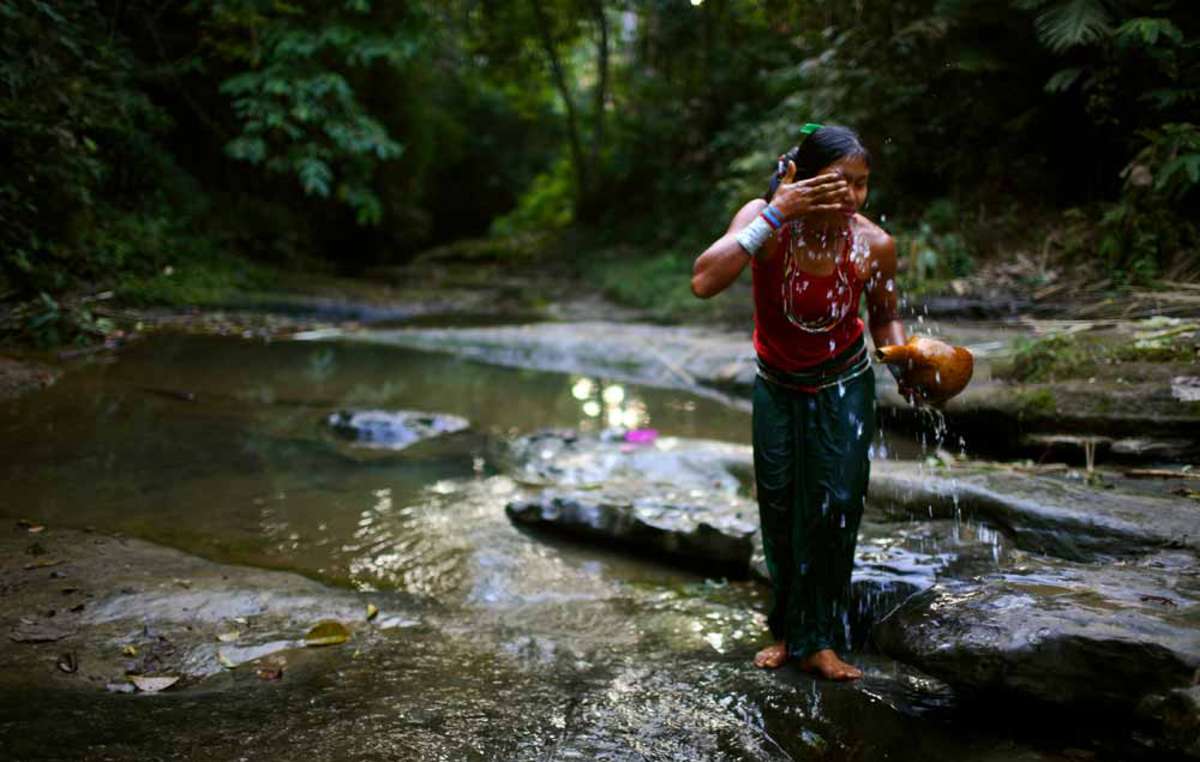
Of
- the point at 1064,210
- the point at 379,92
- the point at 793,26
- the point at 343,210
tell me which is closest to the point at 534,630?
the point at 1064,210

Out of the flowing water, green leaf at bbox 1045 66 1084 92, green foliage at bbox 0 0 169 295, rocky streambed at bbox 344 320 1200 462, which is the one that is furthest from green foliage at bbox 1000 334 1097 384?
green foliage at bbox 0 0 169 295

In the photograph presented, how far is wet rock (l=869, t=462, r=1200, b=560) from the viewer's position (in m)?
2.93

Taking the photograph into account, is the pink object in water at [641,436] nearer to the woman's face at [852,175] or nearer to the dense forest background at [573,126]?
the woman's face at [852,175]

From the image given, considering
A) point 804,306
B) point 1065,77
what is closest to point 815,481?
point 804,306

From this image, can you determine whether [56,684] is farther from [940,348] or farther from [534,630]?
[940,348]

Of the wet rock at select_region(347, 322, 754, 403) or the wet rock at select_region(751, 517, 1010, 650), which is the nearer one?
the wet rock at select_region(751, 517, 1010, 650)

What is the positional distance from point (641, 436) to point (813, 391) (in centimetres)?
308

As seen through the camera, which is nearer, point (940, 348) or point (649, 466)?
point (940, 348)

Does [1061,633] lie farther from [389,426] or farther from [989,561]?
[389,426]

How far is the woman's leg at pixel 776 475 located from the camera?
286 centimetres

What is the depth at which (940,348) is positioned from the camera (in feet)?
9.14

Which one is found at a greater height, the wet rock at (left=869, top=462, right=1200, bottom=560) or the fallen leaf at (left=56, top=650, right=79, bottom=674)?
the wet rock at (left=869, top=462, right=1200, bottom=560)

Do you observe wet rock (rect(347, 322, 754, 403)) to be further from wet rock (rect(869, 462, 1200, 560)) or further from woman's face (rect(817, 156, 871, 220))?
woman's face (rect(817, 156, 871, 220))

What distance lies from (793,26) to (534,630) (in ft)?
39.9
